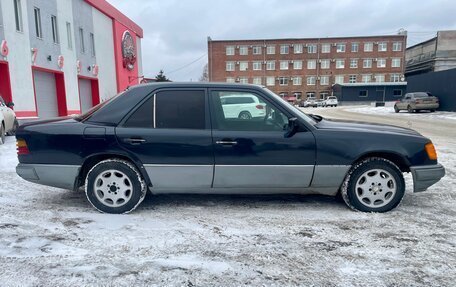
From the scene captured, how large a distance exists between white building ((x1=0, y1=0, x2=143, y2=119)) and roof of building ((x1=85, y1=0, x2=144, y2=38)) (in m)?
0.07

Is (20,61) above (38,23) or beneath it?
beneath

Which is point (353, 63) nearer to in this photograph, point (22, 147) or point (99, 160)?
point (99, 160)

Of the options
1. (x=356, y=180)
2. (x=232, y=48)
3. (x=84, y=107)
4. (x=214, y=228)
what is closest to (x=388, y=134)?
(x=356, y=180)

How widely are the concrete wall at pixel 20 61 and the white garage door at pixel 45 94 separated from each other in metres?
1.09

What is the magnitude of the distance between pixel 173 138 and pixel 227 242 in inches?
54.7

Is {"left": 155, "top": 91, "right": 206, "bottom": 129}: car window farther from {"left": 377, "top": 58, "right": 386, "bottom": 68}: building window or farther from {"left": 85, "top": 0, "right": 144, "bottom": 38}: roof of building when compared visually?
{"left": 377, "top": 58, "right": 386, "bottom": 68}: building window

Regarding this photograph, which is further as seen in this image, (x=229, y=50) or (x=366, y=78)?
(x=366, y=78)

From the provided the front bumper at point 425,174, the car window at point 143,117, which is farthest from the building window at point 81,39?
the front bumper at point 425,174

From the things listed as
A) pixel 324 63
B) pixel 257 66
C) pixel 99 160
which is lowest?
pixel 99 160

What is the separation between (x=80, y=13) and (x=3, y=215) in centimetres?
1995

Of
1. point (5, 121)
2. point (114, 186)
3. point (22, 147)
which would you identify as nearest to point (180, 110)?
point (114, 186)

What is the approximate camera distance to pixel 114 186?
3850 millimetres

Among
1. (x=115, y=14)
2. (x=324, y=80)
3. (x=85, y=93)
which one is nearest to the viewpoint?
(x=85, y=93)

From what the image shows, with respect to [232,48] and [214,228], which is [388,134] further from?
[232,48]
